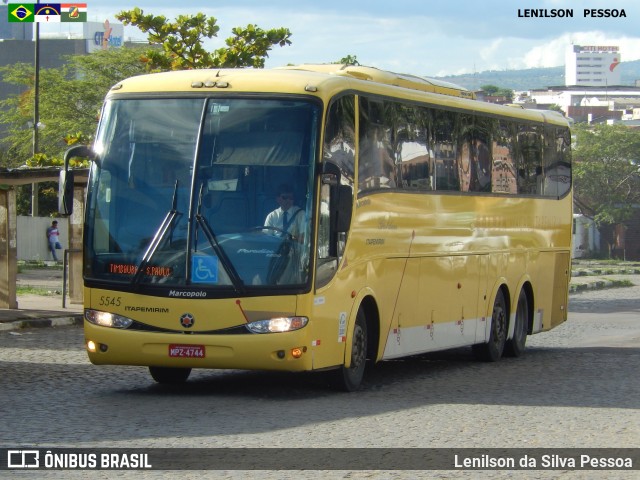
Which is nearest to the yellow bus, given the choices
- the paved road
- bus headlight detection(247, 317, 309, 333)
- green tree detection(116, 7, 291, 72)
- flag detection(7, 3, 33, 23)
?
bus headlight detection(247, 317, 309, 333)

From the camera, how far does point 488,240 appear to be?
18.8m

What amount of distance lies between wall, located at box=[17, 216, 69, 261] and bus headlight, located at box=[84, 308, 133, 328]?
42838 millimetres

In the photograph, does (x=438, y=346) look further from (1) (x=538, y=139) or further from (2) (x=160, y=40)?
(2) (x=160, y=40)

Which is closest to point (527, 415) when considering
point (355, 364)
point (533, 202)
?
point (355, 364)

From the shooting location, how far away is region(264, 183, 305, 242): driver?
13148 millimetres

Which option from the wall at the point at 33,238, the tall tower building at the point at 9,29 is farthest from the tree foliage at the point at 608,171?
the tall tower building at the point at 9,29

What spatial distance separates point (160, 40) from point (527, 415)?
21.6 meters

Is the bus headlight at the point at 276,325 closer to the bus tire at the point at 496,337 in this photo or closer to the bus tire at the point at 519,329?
the bus tire at the point at 496,337

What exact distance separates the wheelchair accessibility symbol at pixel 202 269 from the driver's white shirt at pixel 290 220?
0.66 m

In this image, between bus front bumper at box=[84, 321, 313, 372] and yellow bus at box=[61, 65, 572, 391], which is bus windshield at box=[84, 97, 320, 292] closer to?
yellow bus at box=[61, 65, 572, 391]

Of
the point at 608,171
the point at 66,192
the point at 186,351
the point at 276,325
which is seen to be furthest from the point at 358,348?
the point at 608,171

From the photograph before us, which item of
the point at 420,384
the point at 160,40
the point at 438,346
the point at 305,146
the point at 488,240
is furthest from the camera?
the point at 160,40

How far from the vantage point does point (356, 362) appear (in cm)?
1443

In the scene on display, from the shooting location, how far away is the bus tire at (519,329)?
20.2 metres
